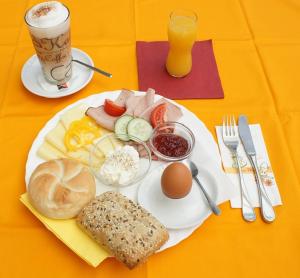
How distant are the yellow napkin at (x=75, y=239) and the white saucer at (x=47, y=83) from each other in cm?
57

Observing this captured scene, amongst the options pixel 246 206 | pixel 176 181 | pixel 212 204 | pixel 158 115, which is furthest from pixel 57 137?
pixel 246 206

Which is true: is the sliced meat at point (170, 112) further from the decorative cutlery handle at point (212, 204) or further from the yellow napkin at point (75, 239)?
the yellow napkin at point (75, 239)

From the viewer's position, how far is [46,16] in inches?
52.1

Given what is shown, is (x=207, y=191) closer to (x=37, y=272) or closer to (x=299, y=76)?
(x=37, y=272)

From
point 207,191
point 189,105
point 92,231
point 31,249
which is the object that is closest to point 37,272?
point 31,249

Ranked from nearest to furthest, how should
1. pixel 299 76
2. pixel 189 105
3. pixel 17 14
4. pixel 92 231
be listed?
1. pixel 92 231
2. pixel 189 105
3. pixel 299 76
4. pixel 17 14

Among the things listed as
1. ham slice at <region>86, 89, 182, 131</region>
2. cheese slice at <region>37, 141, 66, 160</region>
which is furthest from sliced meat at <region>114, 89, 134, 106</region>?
cheese slice at <region>37, 141, 66, 160</region>

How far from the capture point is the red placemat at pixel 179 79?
156 cm

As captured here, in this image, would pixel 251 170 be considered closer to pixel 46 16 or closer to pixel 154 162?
pixel 154 162

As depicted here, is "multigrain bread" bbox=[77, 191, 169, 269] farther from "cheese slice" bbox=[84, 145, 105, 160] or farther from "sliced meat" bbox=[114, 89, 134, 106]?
"sliced meat" bbox=[114, 89, 134, 106]

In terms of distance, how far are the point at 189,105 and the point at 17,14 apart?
44.6 inches

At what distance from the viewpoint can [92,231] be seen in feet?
3.39

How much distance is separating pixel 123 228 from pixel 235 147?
0.57 m

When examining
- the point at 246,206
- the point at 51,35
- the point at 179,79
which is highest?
the point at 51,35
